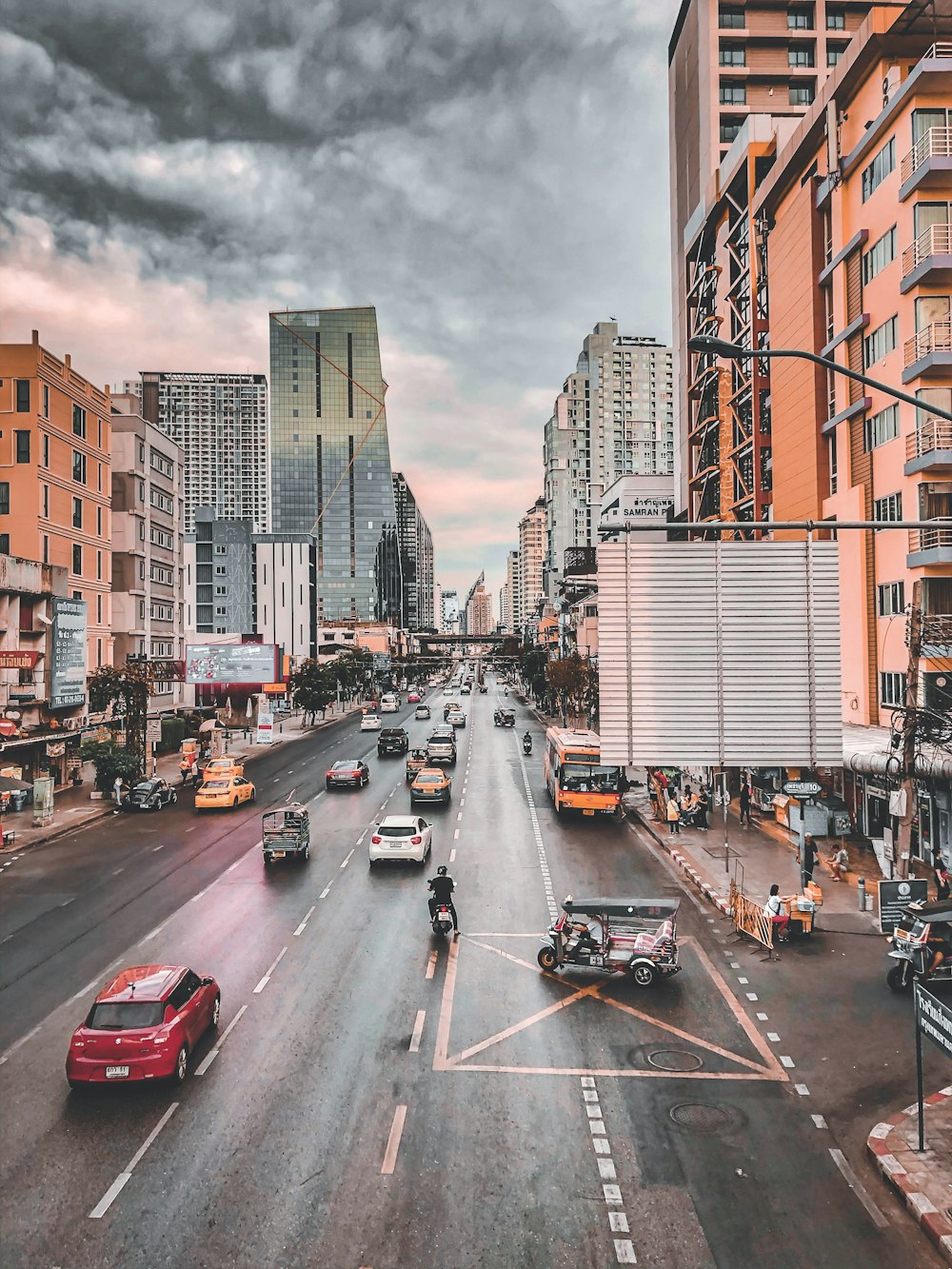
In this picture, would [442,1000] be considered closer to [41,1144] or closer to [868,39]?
[41,1144]

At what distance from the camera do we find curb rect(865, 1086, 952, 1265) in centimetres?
905

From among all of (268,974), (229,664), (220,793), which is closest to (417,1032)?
(268,974)

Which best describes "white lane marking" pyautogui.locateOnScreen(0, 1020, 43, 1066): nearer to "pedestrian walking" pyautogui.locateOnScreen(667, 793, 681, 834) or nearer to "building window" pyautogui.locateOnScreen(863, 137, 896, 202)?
"pedestrian walking" pyautogui.locateOnScreen(667, 793, 681, 834)

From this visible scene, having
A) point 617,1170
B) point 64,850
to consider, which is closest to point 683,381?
point 64,850

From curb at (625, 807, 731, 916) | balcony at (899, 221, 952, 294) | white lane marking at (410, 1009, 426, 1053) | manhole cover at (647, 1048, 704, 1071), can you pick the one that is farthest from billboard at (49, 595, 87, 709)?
balcony at (899, 221, 952, 294)

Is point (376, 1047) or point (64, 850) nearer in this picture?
point (376, 1047)

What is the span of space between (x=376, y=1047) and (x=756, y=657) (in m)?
8.93

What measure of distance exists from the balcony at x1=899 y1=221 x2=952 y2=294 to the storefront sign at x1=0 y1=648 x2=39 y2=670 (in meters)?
38.3

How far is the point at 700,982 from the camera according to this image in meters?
17.0

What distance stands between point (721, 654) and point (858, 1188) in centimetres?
644

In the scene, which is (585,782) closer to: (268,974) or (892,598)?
(892,598)

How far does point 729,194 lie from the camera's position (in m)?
54.5

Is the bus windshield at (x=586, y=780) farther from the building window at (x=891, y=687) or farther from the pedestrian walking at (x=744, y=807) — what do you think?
the building window at (x=891, y=687)

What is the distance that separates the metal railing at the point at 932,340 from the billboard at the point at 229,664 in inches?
1752
